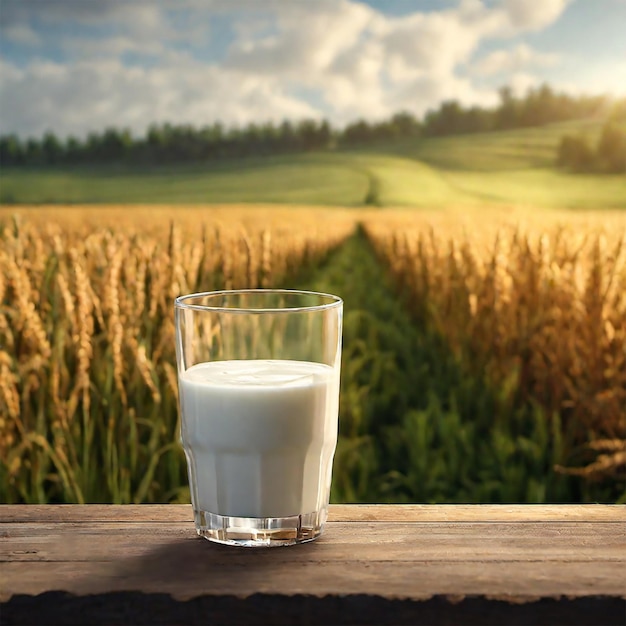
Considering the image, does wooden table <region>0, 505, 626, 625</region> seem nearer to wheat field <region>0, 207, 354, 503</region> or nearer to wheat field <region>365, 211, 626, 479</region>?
wheat field <region>0, 207, 354, 503</region>

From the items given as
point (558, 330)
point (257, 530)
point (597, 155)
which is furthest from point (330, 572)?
point (597, 155)

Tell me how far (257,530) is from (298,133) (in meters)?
38.4

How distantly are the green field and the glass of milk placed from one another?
32.6 m

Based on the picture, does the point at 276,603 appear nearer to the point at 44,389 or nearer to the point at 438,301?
the point at 44,389

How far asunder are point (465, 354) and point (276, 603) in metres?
2.80

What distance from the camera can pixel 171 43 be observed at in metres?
36.6

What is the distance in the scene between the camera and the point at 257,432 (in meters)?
0.81

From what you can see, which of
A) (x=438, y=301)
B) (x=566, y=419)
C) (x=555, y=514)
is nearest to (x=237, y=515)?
(x=555, y=514)

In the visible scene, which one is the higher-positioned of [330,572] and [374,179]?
[330,572]

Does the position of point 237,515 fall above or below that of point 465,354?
above

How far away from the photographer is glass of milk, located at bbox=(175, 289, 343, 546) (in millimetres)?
816

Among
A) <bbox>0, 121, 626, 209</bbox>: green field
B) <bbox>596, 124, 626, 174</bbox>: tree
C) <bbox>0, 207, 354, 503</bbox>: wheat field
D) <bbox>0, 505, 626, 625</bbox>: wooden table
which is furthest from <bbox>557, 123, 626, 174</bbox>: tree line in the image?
<bbox>0, 505, 626, 625</bbox>: wooden table

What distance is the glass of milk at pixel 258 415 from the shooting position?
2.68ft

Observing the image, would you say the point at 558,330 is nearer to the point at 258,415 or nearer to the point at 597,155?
the point at 258,415
